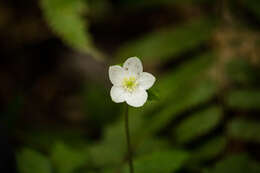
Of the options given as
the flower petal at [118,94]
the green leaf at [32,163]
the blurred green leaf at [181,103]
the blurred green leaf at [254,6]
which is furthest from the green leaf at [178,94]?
the flower petal at [118,94]

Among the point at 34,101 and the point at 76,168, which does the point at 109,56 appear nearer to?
the point at 34,101

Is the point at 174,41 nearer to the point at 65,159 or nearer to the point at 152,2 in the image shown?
the point at 152,2

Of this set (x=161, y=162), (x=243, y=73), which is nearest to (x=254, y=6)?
(x=243, y=73)


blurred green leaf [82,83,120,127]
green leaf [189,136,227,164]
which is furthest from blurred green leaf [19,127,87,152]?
green leaf [189,136,227,164]

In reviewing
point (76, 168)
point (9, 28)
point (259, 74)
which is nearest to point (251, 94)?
point (259, 74)

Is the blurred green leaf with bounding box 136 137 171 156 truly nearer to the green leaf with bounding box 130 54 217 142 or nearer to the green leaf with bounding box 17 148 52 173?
the green leaf with bounding box 130 54 217 142
